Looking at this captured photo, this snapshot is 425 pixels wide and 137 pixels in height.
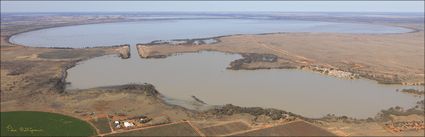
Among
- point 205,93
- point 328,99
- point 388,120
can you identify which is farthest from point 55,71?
point 388,120

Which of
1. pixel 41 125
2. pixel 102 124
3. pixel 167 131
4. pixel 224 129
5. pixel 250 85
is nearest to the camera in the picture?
pixel 167 131

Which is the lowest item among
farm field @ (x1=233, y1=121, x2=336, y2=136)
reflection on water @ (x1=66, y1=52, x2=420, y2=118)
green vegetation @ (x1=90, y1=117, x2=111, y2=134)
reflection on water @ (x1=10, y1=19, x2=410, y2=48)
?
farm field @ (x1=233, y1=121, x2=336, y2=136)

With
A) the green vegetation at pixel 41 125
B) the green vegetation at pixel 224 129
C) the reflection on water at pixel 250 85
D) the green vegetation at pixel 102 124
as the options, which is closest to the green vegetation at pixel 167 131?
the green vegetation at pixel 224 129

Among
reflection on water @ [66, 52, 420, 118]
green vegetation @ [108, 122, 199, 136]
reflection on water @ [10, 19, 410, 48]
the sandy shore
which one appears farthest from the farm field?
reflection on water @ [10, 19, 410, 48]

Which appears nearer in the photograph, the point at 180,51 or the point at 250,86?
the point at 250,86

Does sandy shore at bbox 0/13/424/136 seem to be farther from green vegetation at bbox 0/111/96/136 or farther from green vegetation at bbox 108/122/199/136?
green vegetation at bbox 108/122/199/136

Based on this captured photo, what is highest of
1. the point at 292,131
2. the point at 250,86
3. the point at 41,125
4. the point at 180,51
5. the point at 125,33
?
the point at 125,33

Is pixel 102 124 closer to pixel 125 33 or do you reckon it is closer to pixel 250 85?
pixel 250 85

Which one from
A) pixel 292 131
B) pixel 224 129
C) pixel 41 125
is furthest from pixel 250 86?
pixel 41 125
